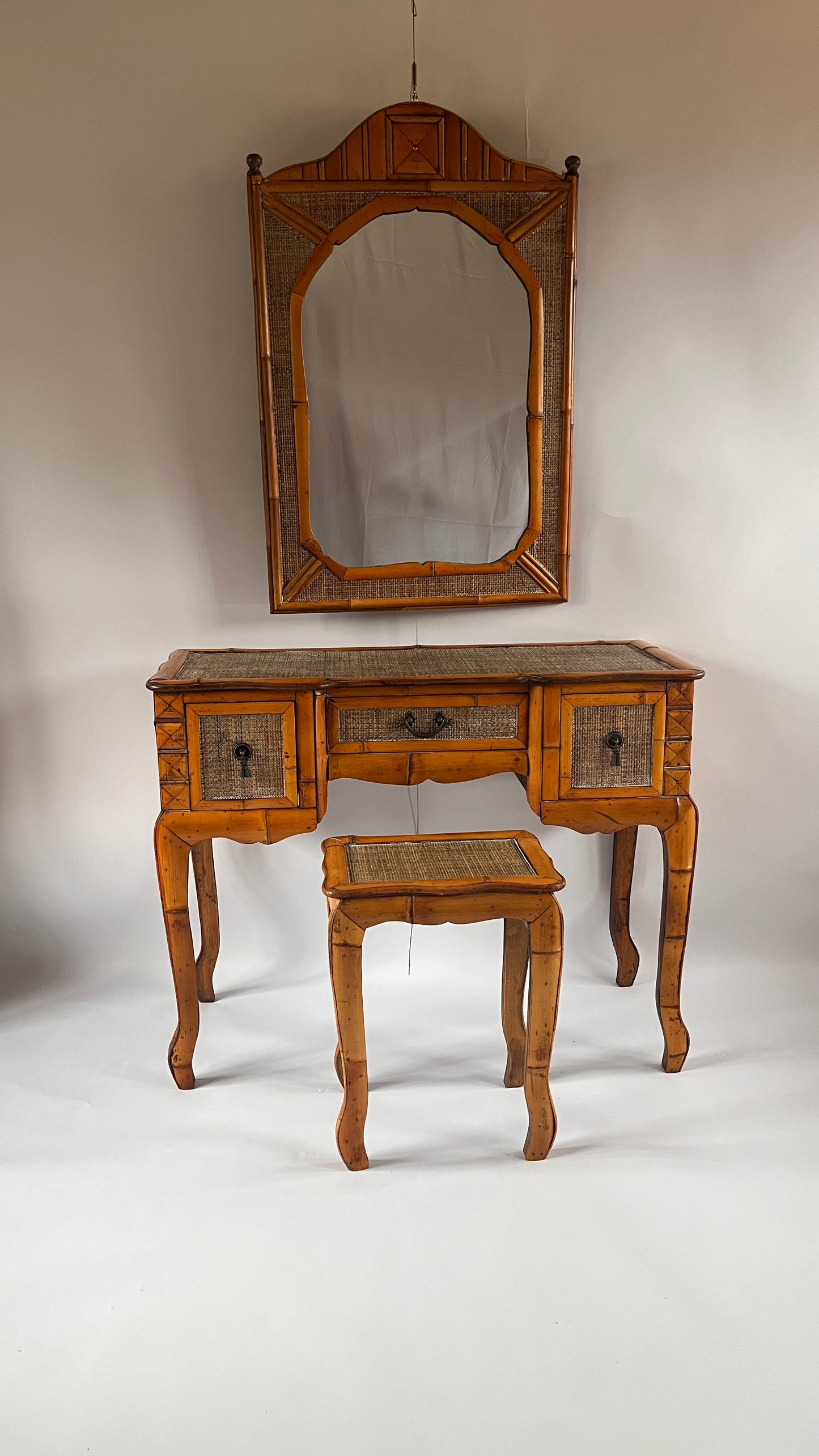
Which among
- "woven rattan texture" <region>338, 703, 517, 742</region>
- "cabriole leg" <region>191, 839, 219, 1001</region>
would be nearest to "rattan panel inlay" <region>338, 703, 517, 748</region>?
"woven rattan texture" <region>338, 703, 517, 742</region>

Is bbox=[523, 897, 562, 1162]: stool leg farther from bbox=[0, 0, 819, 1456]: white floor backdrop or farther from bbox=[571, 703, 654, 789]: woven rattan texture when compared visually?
bbox=[571, 703, 654, 789]: woven rattan texture

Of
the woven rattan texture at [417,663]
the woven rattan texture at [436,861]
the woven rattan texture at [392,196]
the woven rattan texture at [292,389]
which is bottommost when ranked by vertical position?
the woven rattan texture at [436,861]

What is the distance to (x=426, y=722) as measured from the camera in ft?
7.03

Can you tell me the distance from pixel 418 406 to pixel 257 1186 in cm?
169

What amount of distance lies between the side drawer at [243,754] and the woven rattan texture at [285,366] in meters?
0.51

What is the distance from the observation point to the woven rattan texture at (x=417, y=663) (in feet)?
6.92

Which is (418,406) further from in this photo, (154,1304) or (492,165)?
(154,1304)

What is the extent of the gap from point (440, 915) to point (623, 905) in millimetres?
968

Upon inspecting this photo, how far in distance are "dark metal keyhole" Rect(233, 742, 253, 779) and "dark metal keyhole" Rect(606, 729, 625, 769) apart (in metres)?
0.73

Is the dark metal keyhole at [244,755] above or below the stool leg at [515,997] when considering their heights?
above

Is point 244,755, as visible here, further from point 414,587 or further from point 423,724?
point 414,587

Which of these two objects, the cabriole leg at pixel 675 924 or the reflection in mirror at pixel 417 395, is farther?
the reflection in mirror at pixel 417 395

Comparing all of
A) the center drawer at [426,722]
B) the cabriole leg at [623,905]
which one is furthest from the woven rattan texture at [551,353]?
the cabriole leg at [623,905]

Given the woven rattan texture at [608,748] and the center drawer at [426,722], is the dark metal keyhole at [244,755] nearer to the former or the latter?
the center drawer at [426,722]
